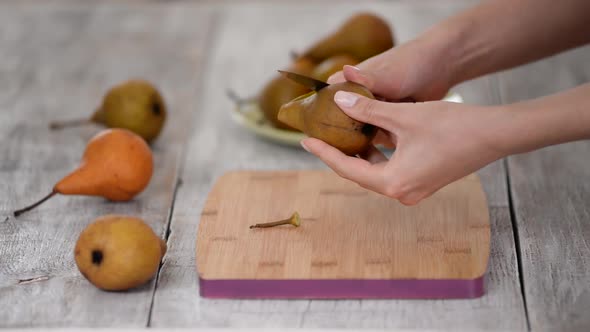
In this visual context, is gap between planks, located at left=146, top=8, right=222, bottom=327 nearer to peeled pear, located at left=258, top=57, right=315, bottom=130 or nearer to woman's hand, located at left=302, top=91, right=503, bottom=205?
peeled pear, located at left=258, top=57, right=315, bottom=130

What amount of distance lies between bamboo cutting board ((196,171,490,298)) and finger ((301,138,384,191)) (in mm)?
107

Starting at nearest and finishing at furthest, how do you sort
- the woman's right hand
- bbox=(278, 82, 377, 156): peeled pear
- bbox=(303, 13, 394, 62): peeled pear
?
Result: bbox=(278, 82, 377, 156): peeled pear
the woman's right hand
bbox=(303, 13, 394, 62): peeled pear

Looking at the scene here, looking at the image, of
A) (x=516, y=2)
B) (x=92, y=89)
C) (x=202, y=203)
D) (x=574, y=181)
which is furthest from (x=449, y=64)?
(x=92, y=89)

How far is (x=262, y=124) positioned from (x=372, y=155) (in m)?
0.47

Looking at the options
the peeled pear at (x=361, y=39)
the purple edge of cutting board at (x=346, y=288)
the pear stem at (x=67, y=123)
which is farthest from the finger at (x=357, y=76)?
the pear stem at (x=67, y=123)

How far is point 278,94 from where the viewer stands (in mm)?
1682

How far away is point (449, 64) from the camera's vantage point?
4.91 feet

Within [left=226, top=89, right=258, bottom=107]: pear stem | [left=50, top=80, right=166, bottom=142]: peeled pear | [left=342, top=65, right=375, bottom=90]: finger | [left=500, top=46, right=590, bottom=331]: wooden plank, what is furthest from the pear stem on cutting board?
[left=226, top=89, right=258, bottom=107]: pear stem

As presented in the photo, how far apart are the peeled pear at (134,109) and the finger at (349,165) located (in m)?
0.51

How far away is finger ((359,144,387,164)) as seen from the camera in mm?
1301

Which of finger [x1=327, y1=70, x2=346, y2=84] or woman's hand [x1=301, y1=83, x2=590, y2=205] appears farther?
finger [x1=327, y1=70, x2=346, y2=84]

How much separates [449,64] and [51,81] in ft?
3.10

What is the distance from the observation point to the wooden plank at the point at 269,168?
1.14 metres

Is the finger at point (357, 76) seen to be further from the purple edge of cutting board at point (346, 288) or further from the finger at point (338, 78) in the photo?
the purple edge of cutting board at point (346, 288)
